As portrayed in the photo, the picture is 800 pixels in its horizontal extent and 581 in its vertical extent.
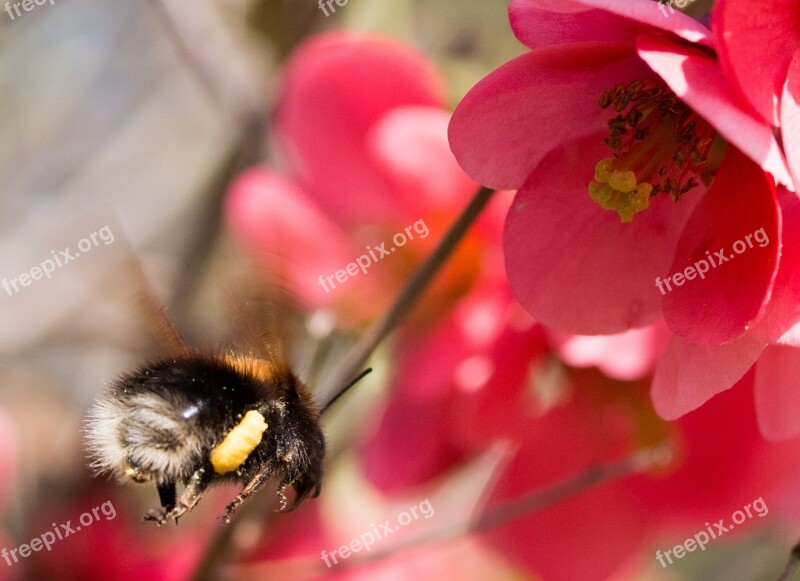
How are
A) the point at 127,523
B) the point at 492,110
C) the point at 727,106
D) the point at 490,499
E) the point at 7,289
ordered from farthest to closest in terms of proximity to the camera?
the point at 7,289 → the point at 127,523 → the point at 490,499 → the point at 492,110 → the point at 727,106

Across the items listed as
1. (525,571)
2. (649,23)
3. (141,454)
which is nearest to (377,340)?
(141,454)

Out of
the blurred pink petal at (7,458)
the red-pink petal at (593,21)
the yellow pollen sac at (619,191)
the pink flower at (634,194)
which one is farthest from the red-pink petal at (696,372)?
the blurred pink petal at (7,458)

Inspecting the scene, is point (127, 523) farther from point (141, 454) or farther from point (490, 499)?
point (141, 454)

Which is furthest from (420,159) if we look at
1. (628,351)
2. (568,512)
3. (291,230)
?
(568,512)

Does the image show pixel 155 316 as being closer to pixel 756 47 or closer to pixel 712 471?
pixel 756 47

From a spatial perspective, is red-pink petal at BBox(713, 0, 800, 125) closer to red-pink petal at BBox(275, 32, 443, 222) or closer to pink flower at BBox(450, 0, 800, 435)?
pink flower at BBox(450, 0, 800, 435)

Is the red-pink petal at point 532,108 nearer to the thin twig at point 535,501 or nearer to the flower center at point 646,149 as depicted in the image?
the flower center at point 646,149
